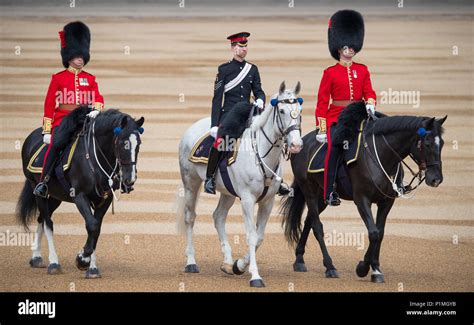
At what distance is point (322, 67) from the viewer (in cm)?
3095

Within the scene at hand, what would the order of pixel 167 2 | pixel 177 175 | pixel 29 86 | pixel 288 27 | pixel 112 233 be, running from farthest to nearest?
pixel 167 2 → pixel 288 27 → pixel 29 86 → pixel 177 175 → pixel 112 233

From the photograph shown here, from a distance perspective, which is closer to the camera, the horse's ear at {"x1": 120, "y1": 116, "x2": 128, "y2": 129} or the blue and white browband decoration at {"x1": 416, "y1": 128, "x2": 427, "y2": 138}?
the blue and white browband decoration at {"x1": 416, "y1": 128, "x2": 427, "y2": 138}

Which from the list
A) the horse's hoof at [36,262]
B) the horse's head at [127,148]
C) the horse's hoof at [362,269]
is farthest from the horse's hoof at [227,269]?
the horse's hoof at [36,262]

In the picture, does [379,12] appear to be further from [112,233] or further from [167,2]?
[112,233]

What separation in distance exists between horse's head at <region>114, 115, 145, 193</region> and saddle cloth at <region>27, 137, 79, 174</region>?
2.19ft

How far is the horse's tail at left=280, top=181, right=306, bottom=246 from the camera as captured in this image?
15.1 metres

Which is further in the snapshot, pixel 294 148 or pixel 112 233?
pixel 112 233

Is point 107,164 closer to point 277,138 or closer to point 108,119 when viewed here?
point 108,119

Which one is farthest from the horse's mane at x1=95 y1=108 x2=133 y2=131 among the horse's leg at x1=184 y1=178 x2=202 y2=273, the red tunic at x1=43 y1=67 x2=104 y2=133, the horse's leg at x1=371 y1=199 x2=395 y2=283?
the horse's leg at x1=371 y1=199 x2=395 y2=283

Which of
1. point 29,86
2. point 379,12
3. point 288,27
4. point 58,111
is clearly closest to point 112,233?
point 58,111

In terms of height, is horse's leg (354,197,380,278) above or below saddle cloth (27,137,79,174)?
below

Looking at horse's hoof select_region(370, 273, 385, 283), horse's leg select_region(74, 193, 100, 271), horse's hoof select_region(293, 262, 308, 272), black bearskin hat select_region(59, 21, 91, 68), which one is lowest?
horse's hoof select_region(293, 262, 308, 272)

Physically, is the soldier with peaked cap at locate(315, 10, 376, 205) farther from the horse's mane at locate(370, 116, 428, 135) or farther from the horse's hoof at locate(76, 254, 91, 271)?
the horse's hoof at locate(76, 254, 91, 271)

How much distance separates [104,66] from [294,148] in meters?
19.1
